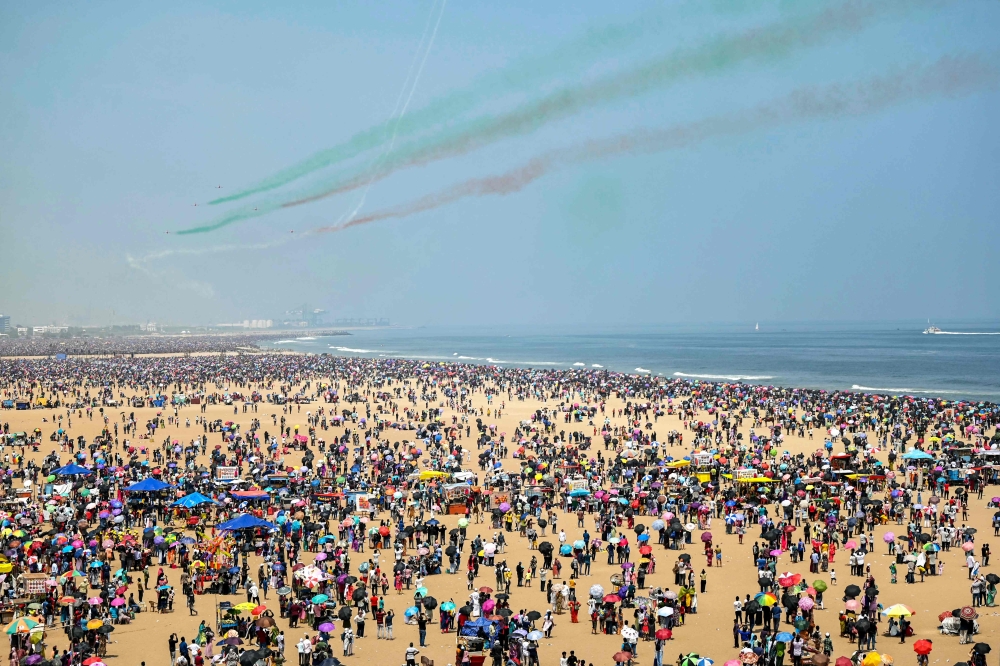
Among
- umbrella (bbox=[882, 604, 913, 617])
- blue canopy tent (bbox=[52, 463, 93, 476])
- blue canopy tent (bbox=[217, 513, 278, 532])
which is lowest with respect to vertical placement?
umbrella (bbox=[882, 604, 913, 617])

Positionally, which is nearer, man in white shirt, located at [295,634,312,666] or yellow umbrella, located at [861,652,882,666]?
yellow umbrella, located at [861,652,882,666]

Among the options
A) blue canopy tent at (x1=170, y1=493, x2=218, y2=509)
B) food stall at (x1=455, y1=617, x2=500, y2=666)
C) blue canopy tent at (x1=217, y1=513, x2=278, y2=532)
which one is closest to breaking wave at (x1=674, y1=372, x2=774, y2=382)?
blue canopy tent at (x1=170, y1=493, x2=218, y2=509)

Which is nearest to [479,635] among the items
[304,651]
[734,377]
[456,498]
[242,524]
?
[304,651]

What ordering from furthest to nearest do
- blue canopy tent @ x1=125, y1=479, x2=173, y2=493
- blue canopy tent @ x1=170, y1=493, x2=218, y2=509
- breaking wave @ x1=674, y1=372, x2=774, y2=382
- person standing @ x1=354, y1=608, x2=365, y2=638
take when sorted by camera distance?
1. breaking wave @ x1=674, y1=372, x2=774, y2=382
2. blue canopy tent @ x1=125, y1=479, x2=173, y2=493
3. blue canopy tent @ x1=170, y1=493, x2=218, y2=509
4. person standing @ x1=354, y1=608, x2=365, y2=638

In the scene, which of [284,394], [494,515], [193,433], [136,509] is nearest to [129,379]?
[284,394]

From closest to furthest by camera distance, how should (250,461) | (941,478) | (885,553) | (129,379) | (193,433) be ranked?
(885,553), (941,478), (250,461), (193,433), (129,379)

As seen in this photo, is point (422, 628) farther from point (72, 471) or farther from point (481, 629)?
point (72, 471)

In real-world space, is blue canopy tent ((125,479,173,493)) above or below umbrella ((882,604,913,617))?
above

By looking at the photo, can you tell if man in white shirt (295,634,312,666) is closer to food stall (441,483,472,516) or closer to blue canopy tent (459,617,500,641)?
blue canopy tent (459,617,500,641)

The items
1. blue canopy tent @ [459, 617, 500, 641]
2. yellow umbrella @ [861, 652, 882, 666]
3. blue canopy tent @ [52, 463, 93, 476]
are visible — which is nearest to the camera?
yellow umbrella @ [861, 652, 882, 666]

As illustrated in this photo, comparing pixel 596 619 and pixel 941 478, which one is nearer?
pixel 596 619

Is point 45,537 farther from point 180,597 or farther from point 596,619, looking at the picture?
point 596,619
